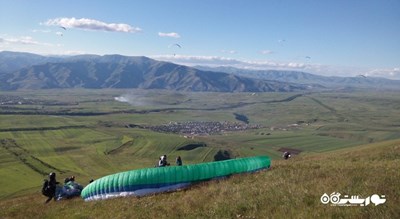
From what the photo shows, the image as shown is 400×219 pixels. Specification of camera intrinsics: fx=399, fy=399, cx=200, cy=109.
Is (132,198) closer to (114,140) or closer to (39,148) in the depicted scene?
(39,148)

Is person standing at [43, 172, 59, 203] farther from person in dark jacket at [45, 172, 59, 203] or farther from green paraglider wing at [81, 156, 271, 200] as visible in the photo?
green paraglider wing at [81, 156, 271, 200]

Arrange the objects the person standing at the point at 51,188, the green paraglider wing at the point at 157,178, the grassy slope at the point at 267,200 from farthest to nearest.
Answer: the person standing at the point at 51,188 → the green paraglider wing at the point at 157,178 → the grassy slope at the point at 267,200

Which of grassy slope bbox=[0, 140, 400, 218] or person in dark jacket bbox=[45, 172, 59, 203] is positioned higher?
grassy slope bbox=[0, 140, 400, 218]

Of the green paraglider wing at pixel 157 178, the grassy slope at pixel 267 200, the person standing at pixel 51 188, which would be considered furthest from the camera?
the person standing at pixel 51 188

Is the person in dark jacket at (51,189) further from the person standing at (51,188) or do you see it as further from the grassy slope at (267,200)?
the grassy slope at (267,200)

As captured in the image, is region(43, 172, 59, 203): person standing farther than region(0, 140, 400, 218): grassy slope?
Yes

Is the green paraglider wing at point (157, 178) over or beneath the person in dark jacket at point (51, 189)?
over

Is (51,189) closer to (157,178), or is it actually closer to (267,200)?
(157,178)

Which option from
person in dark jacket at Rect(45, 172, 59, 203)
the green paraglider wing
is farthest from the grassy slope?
person in dark jacket at Rect(45, 172, 59, 203)

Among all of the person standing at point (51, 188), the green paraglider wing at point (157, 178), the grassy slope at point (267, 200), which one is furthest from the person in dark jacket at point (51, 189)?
the grassy slope at point (267, 200)

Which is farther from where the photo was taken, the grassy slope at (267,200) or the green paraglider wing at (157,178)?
the green paraglider wing at (157,178)

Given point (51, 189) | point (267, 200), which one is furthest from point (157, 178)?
point (51, 189)
